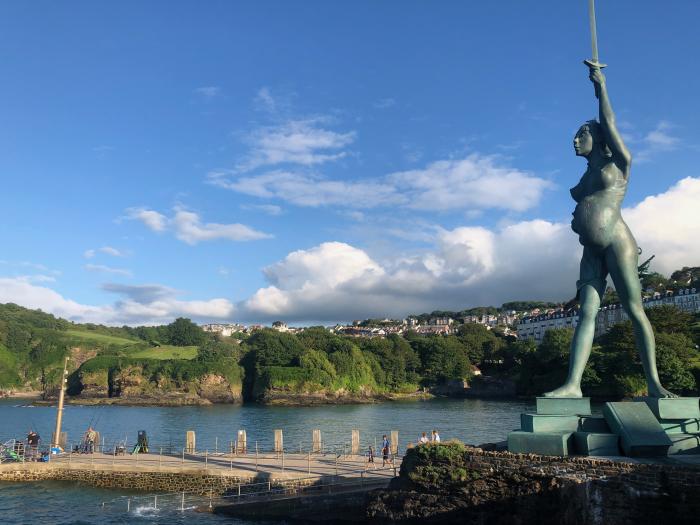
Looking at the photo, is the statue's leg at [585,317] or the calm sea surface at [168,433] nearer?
the statue's leg at [585,317]

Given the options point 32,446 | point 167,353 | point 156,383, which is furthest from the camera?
point 167,353

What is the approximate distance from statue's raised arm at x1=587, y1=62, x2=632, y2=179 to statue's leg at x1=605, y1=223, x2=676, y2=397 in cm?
143

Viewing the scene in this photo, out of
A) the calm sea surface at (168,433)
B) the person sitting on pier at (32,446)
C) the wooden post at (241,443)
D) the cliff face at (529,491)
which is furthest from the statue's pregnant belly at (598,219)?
the person sitting on pier at (32,446)

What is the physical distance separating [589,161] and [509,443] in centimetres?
679

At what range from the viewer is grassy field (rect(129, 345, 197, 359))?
12694cm

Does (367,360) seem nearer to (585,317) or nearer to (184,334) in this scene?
(184,334)

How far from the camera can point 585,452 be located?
39.0 feet

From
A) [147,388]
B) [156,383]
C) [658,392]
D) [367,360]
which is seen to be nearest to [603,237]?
[658,392]

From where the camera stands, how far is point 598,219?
13.4 meters

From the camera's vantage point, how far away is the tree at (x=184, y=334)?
17212 cm

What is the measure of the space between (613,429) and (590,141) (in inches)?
255

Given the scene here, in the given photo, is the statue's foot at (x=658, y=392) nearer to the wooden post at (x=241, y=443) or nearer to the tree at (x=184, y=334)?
the wooden post at (x=241, y=443)

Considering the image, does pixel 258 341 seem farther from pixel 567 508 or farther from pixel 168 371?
pixel 567 508

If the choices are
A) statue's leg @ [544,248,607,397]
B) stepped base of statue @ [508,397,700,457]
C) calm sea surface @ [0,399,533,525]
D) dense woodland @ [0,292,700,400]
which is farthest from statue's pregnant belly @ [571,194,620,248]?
dense woodland @ [0,292,700,400]
